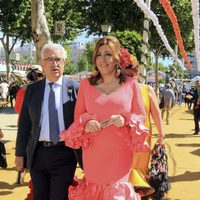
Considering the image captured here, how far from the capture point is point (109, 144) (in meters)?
3.09

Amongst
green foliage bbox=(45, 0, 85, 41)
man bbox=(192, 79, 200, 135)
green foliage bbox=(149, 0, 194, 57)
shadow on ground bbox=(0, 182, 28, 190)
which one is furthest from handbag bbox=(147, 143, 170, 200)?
green foliage bbox=(149, 0, 194, 57)

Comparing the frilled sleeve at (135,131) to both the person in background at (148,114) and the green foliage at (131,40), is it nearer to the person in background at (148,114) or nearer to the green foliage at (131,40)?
the person in background at (148,114)

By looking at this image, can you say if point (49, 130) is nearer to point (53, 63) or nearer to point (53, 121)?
point (53, 121)

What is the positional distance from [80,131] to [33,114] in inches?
28.4

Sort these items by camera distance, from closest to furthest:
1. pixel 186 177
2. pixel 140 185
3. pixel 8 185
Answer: pixel 140 185
pixel 8 185
pixel 186 177

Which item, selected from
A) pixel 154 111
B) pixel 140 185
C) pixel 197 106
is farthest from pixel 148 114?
pixel 197 106

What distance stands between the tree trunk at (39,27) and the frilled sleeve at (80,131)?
7.37 m

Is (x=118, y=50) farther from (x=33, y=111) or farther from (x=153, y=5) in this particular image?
(x=153, y=5)

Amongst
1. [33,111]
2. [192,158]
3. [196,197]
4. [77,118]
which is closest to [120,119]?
[77,118]

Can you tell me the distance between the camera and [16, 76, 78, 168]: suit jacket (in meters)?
3.65

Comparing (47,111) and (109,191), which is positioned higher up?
(47,111)

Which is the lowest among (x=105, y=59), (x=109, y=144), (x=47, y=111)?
(x=109, y=144)

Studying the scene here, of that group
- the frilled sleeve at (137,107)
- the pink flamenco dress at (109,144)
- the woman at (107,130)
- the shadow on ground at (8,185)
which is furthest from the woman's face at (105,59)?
the shadow on ground at (8,185)

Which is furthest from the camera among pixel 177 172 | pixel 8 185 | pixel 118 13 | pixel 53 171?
pixel 118 13
